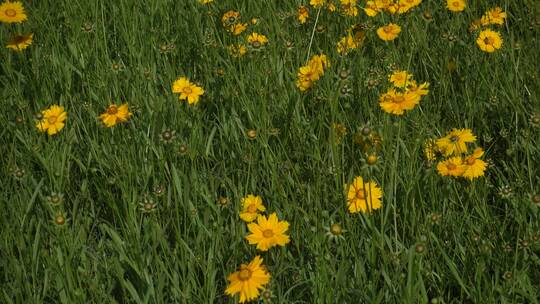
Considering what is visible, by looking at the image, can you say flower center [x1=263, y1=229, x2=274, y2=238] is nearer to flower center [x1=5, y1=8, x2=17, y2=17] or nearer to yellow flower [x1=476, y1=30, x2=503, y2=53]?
yellow flower [x1=476, y1=30, x2=503, y2=53]

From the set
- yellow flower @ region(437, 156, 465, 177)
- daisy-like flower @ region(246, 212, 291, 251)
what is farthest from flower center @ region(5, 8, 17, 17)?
yellow flower @ region(437, 156, 465, 177)

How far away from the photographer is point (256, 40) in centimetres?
260

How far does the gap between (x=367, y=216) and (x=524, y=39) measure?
1477 mm

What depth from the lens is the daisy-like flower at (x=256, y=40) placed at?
245 cm

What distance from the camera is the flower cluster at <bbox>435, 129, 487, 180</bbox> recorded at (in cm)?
183

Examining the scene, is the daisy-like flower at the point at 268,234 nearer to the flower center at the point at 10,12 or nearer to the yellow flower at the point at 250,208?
the yellow flower at the point at 250,208

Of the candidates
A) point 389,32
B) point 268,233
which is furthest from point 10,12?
point 268,233

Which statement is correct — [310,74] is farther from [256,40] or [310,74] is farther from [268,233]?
[268,233]

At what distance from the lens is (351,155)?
2.13m

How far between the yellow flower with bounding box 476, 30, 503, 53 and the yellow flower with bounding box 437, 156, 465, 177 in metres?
0.73

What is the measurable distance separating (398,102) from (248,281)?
68 centimetres

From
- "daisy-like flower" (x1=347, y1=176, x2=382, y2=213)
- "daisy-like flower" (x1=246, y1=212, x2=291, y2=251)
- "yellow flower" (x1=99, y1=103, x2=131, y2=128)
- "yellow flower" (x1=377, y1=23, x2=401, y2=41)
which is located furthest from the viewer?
"yellow flower" (x1=377, y1=23, x2=401, y2=41)

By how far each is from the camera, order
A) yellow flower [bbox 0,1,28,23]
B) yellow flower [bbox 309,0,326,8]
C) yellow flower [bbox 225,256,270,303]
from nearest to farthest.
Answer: yellow flower [bbox 225,256,270,303]
yellow flower [bbox 0,1,28,23]
yellow flower [bbox 309,0,326,8]

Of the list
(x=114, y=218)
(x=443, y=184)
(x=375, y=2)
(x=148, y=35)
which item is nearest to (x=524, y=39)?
(x=375, y=2)
